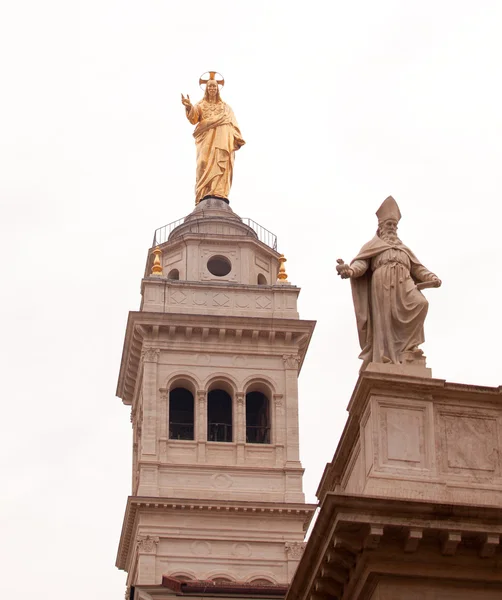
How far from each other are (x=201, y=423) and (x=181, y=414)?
5.94ft

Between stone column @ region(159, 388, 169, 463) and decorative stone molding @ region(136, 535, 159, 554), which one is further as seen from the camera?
stone column @ region(159, 388, 169, 463)

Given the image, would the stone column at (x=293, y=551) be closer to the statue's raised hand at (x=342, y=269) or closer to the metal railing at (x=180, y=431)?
the metal railing at (x=180, y=431)

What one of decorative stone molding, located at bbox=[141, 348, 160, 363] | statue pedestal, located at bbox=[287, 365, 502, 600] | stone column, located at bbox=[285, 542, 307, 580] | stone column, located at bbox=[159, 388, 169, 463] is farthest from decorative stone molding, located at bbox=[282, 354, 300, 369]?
statue pedestal, located at bbox=[287, 365, 502, 600]

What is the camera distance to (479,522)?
82.1ft

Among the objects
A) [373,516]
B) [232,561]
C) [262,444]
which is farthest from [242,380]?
[373,516]

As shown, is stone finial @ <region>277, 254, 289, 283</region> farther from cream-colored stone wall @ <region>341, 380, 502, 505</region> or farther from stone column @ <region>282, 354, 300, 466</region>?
cream-colored stone wall @ <region>341, 380, 502, 505</region>

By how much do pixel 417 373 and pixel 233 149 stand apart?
147ft

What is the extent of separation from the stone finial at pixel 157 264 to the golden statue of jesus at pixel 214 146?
4296 mm

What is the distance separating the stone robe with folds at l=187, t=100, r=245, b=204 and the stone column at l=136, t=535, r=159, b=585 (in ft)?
52.8

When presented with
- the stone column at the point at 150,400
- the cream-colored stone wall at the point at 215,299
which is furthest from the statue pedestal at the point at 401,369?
the cream-colored stone wall at the point at 215,299

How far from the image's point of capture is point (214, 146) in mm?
70688

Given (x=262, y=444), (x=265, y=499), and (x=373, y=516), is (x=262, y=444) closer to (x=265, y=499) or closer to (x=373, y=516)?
(x=265, y=499)

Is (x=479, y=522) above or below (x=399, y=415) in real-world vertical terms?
below

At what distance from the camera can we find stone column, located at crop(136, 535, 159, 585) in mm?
58969
